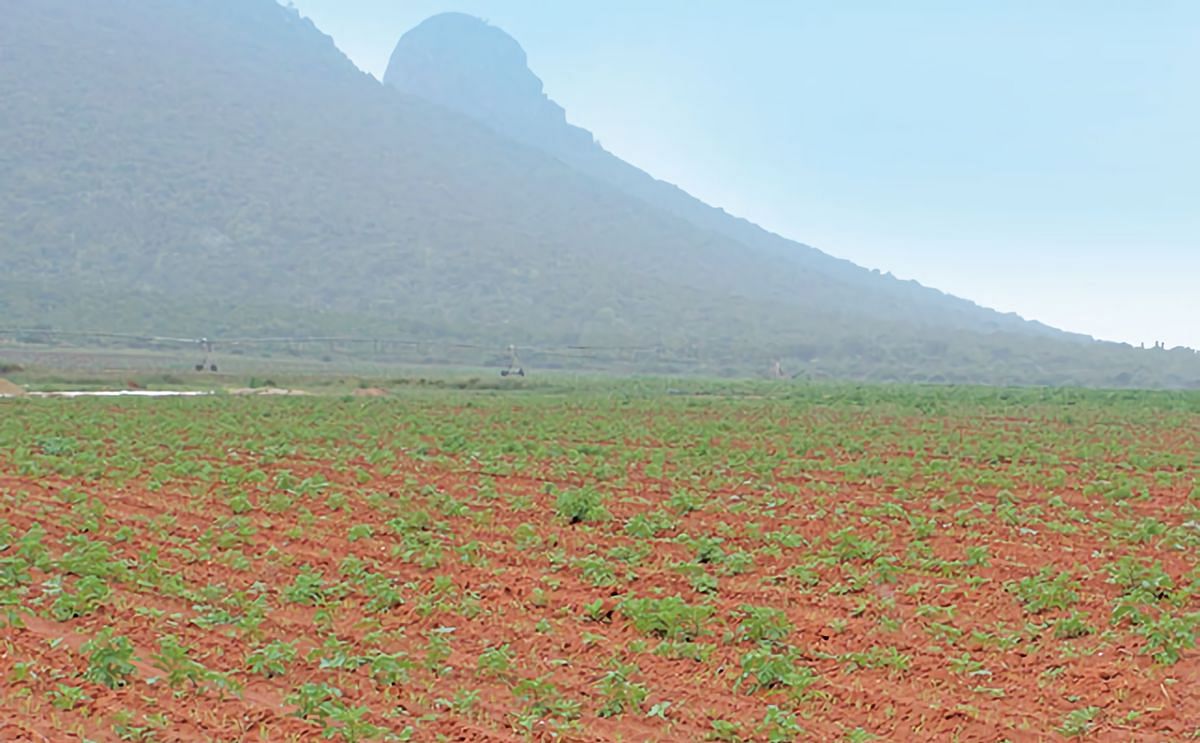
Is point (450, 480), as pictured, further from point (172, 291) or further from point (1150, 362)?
point (1150, 362)

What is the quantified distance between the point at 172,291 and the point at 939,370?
63445 millimetres

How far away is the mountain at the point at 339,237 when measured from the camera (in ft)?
318

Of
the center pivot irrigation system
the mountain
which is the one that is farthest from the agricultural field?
the mountain

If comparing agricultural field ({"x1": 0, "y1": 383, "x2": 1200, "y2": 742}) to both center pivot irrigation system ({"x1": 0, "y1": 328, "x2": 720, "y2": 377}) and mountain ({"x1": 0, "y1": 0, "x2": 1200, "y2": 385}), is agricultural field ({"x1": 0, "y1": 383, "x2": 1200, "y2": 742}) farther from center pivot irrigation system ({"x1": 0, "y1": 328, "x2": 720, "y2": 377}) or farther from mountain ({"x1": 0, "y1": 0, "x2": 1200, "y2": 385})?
mountain ({"x1": 0, "y1": 0, "x2": 1200, "y2": 385})

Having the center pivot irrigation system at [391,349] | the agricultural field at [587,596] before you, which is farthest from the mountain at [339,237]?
the agricultural field at [587,596]

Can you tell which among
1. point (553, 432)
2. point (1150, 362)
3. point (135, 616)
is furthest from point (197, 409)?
point (1150, 362)

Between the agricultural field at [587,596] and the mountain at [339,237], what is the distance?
212 ft

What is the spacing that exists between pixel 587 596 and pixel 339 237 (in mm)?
108132

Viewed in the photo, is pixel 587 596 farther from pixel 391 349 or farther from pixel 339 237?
pixel 339 237

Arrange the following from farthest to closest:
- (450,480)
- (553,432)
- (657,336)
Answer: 1. (657,336)
2. (553,432)
3. (450,480)

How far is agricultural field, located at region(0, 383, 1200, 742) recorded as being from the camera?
23.5 ft

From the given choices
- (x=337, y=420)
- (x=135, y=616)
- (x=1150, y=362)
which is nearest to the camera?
(x=135, y=616)

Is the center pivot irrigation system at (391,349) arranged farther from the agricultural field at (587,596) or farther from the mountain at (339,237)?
the agricultural field at (587,596)

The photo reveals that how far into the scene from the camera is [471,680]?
780 centimetres
